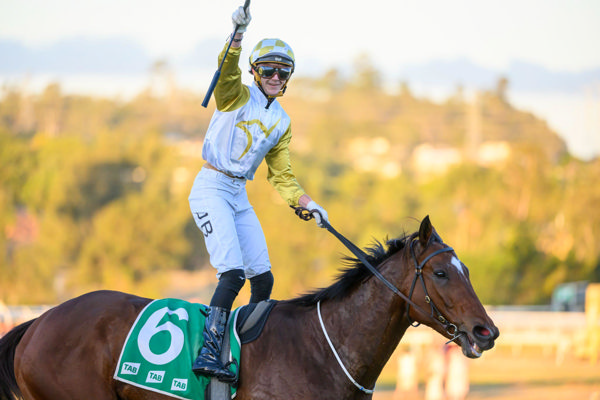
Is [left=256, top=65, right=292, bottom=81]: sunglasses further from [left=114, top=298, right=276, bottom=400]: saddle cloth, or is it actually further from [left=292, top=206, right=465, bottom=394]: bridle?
[left=114, top=298, right=276, bottom=400]: saddle cloth

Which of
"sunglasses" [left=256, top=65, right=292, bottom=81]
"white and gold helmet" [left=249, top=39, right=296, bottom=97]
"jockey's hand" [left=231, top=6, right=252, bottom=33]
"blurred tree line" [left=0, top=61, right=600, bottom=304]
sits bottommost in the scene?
"blurred tree line" [left=0, top=61, right=600, bottom=304]

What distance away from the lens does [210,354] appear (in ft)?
15.3

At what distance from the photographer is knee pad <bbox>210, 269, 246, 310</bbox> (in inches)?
190

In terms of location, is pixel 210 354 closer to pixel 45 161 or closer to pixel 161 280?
pixel 161 280

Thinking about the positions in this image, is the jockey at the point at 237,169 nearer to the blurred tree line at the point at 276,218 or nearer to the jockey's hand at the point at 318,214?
the jockey's hand at the point at 318,214

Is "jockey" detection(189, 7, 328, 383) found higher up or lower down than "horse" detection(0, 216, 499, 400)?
higher up

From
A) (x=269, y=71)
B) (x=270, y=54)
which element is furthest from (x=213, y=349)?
(x=270, y=54)

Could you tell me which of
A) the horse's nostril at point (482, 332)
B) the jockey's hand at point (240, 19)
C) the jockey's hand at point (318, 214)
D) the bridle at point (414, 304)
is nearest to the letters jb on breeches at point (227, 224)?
the jockey's hand at point (318, 214)

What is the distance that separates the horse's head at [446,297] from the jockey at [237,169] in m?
0.80

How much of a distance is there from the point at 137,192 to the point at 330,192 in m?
13.7

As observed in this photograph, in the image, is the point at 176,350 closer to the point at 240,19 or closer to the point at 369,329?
the point at 369,329

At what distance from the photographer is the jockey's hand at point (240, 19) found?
4734 mm

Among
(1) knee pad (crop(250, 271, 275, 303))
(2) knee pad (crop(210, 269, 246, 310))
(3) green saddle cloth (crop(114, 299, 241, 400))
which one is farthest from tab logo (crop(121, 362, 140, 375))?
(1) knee pad (crop(250, 271, 275, 303))

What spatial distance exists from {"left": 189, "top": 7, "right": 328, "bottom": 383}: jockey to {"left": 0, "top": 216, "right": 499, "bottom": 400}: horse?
336 millimetres
